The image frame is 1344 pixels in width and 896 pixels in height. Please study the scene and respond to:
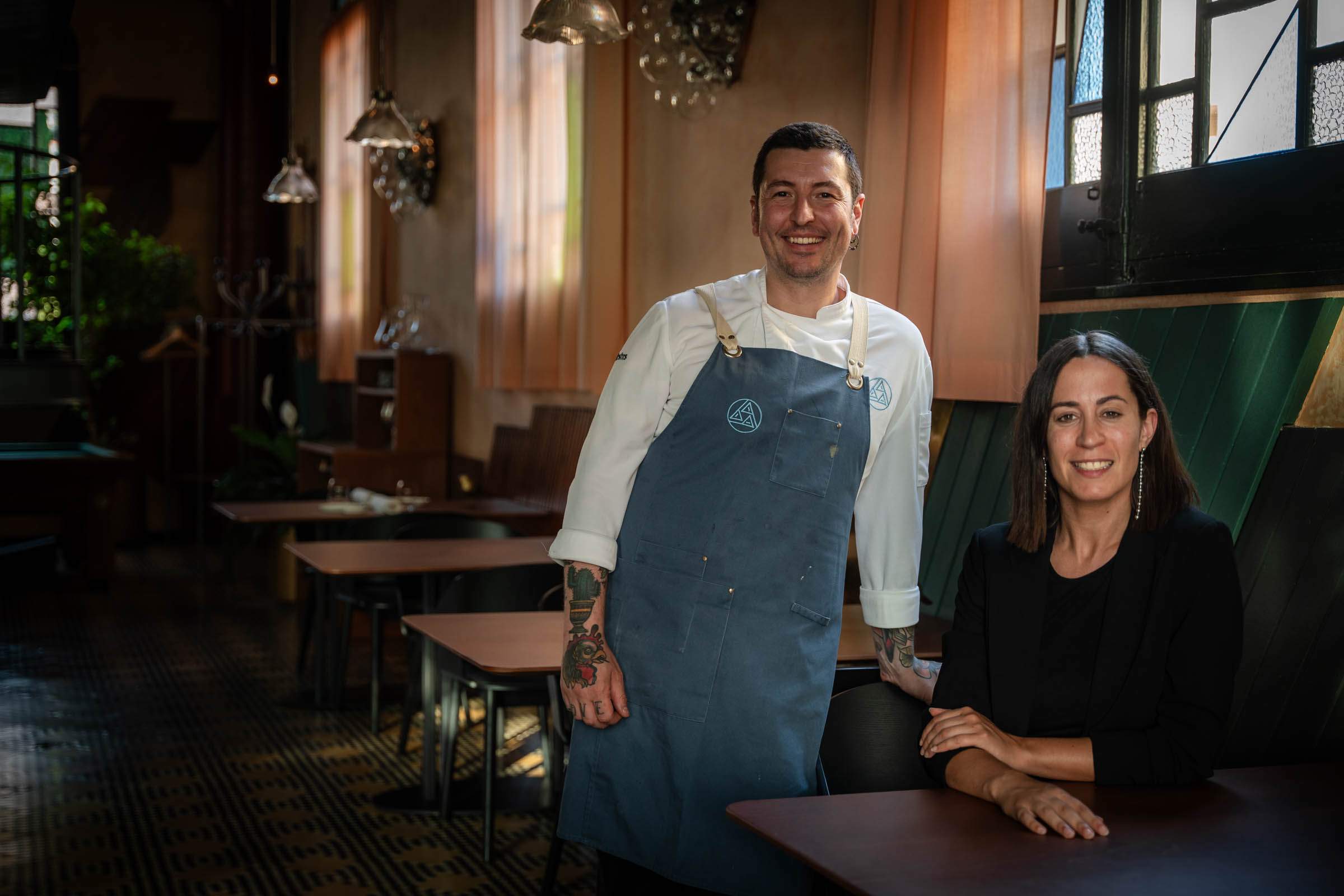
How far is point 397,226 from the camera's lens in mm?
9664

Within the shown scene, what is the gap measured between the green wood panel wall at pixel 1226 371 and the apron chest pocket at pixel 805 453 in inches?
39.5

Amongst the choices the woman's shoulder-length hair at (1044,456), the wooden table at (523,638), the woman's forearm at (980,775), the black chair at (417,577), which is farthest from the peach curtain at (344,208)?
the woman's forearm at (980,775)

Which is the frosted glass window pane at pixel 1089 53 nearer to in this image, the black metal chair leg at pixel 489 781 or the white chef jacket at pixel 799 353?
the white chef jacket at pixel 799 353

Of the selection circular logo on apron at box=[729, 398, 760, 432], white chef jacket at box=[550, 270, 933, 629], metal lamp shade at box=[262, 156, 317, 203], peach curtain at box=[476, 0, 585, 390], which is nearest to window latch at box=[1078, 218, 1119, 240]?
white chef jacket at box=[550, 270, 933, 629]

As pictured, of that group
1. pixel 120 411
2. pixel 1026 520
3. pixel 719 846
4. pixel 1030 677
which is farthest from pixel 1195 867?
pixel 120 411

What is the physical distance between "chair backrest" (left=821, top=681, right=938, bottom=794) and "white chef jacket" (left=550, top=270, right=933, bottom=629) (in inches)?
6.2

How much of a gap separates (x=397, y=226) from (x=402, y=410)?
1989 mm

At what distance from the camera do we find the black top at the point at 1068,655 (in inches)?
77.6

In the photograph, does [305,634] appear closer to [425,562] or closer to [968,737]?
[425,562]

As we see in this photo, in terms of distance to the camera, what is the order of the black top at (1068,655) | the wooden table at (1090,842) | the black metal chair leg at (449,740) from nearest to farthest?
1. the wooden table at (1090,842)
2. the black top at (1068,655)
3. the black metal chair leg at (449,740)

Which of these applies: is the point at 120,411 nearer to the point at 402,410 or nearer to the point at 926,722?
the point at 402,410

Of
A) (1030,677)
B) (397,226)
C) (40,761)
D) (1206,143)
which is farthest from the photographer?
(397,226)

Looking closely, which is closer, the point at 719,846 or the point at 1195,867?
the point at 1195,867

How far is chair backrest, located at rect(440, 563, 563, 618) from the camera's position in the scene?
3.83 meters
